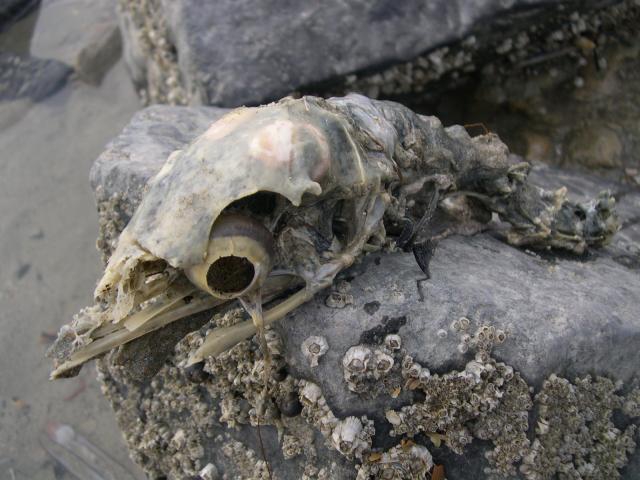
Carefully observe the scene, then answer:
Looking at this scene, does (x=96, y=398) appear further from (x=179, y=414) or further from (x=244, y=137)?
(x=244, y=137)

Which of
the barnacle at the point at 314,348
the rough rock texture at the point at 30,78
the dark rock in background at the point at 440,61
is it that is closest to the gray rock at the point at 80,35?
the rough rock texture at the point at 30,78

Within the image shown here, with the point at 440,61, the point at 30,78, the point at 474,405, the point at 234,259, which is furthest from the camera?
the point at 30,78

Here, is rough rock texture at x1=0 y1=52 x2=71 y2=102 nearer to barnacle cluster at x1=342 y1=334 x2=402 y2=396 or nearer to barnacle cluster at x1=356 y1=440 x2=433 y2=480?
barnacle cluster at x1=342 y1=334 x2=402 y2=396

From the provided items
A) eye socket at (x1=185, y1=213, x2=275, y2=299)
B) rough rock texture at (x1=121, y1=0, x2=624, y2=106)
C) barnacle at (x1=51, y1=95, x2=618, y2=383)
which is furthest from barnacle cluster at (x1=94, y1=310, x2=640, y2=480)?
rough rock texture at (x1=121, y1=0, x2=624, y2=106)

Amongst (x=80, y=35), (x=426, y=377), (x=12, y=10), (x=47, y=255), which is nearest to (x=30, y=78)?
(x=80, y=35)

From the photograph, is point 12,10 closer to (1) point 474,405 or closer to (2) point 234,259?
(2) point 234,259

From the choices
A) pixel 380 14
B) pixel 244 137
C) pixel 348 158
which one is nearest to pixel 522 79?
pixel 380 14

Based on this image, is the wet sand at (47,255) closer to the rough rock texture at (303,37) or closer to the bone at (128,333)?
the rough rock texture at (303,37)
